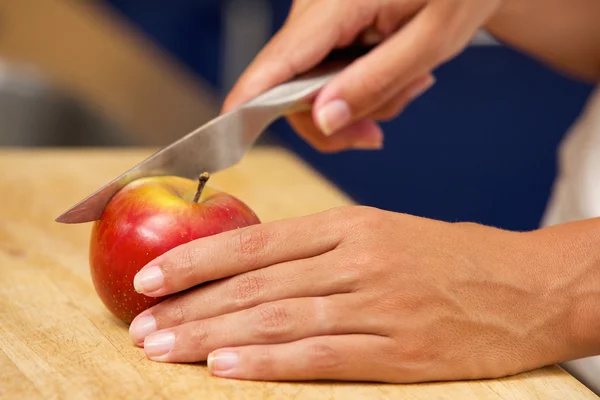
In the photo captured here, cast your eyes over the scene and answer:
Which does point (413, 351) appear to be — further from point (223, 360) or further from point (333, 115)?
point (333, 115)

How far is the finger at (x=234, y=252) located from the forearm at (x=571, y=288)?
0.21 m

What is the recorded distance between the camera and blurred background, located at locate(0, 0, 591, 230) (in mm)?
2115

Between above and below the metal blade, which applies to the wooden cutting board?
below

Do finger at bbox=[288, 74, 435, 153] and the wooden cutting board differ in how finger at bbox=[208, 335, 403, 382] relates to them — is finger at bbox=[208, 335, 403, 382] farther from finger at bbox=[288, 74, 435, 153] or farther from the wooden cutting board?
finger at bbox=[288, 74, 435, 153]

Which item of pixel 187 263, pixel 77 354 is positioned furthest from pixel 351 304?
pixel 77 354

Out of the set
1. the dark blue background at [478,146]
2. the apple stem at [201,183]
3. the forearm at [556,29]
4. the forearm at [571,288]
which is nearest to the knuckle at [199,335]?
the apple stem at [201,183]

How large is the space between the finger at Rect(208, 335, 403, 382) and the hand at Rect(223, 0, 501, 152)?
1.35ft

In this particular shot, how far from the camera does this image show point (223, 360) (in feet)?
2.33

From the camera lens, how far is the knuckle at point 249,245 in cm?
73

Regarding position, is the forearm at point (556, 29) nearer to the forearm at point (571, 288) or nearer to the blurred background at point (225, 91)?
the forearm at point (571, 288)

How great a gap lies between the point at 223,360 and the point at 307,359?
8 cm

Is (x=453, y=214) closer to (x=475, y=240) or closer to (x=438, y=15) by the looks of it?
(x=438, y=15)

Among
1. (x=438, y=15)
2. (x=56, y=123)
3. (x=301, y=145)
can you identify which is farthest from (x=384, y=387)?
(x=301, y=145)

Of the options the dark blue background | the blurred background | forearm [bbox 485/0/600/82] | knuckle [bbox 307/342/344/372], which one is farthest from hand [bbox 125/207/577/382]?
the dark blue background
